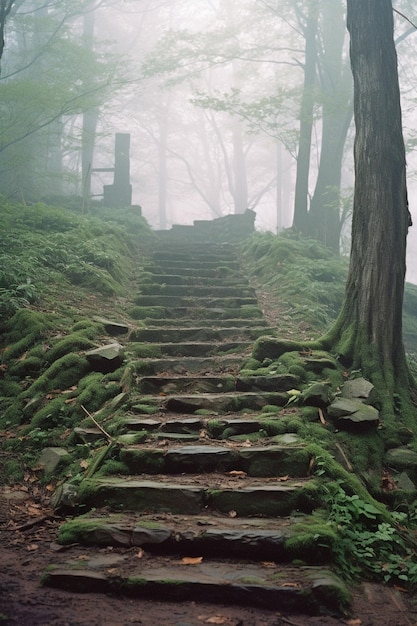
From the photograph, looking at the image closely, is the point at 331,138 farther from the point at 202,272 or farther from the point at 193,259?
the point at 202,272

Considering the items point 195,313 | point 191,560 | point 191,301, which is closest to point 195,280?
point 191,301

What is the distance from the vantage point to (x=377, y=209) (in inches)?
226

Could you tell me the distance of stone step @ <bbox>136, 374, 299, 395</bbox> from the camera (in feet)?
17.6

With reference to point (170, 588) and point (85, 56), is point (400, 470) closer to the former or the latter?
point (170, 588)

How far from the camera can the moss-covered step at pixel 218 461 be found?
13.2ft

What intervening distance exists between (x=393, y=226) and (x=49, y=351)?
4.30m

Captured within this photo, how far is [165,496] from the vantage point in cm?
363

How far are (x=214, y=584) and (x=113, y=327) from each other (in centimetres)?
447

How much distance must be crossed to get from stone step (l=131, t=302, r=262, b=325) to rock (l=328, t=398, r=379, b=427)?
11.7 ft

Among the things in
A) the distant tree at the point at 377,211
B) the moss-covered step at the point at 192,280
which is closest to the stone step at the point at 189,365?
the distant tree at the point at 377,211

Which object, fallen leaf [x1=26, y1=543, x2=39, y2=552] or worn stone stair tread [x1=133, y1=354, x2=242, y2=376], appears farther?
worn stone stair tread [x1=133, y1=354, x2=242, y2=376]

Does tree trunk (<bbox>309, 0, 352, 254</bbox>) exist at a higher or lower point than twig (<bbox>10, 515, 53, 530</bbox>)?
higher

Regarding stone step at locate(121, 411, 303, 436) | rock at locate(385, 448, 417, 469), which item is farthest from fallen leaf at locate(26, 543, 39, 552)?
rock at locate(385, 448, 417, 469)

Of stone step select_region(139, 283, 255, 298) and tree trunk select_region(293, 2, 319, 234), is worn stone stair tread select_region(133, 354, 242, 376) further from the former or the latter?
tree trunk select_region(293, 2, 319, 234)
